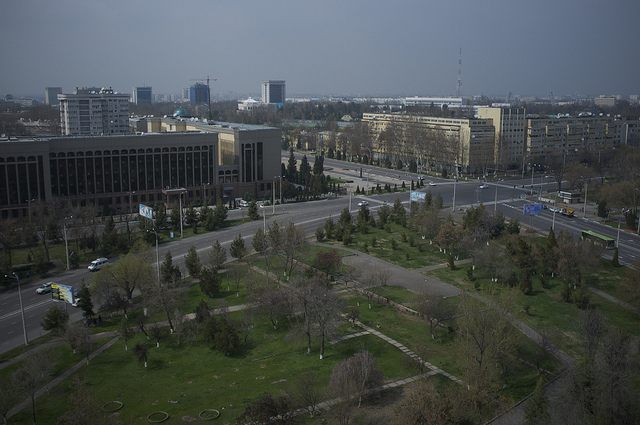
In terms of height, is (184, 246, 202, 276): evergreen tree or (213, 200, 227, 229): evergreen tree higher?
(213, 200, 227, 229): evergreen tree

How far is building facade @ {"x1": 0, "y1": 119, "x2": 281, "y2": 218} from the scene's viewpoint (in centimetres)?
6378

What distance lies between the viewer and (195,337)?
34.7 m

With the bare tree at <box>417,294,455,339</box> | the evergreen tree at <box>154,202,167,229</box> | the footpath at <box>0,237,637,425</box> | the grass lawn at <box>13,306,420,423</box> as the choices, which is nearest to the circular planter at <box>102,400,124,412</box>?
the grass lawn at <box>13,306,420,423</box>

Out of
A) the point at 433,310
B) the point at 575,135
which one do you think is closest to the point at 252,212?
the point at 433,310

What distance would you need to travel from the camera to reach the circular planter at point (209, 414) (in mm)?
25938

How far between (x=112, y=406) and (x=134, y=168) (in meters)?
49.9

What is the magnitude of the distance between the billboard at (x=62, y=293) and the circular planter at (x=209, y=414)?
685 inches

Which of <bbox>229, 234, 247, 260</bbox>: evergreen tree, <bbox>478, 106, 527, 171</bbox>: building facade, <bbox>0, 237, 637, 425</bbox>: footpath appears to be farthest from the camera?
<bbox>478, 106, 527, 171</bbox>: building facade

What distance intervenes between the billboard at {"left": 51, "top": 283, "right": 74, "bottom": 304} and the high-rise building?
102338 millimetres

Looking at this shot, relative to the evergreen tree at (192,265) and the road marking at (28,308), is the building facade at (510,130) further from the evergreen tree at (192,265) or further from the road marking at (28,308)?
the road marking at (28,308)

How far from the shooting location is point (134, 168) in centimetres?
7225

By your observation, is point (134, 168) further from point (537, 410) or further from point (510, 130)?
point (510, 130)

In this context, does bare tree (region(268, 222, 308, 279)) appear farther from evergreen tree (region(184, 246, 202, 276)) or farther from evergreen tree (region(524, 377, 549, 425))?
evergreen tree (region(524, 377, 549, 425))

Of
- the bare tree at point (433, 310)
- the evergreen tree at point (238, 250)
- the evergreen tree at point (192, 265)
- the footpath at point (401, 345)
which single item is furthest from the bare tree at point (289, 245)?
the bare tree at point (433, 310)
